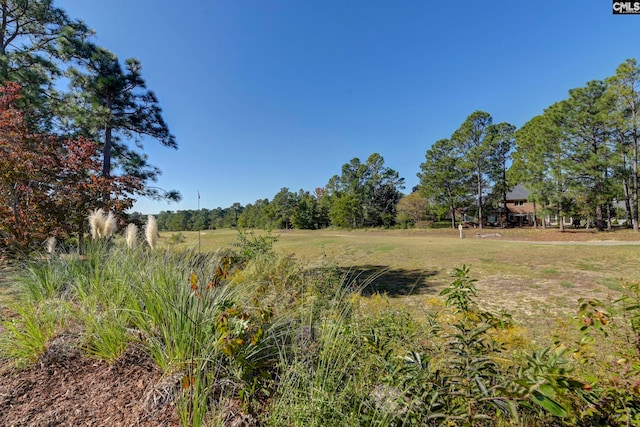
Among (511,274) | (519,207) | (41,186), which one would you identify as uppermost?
(519,207)

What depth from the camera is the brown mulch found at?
1.52m

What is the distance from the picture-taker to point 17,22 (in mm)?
9594

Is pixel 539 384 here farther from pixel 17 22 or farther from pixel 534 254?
pixel 17 22

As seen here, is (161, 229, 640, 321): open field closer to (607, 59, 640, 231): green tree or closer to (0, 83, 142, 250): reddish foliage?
(0, 83, 142, 250): reddish foliage

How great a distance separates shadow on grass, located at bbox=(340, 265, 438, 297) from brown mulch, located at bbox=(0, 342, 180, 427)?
417 centimetres

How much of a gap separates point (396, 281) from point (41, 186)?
366 inches

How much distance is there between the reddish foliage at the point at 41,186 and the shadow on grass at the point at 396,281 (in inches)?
248

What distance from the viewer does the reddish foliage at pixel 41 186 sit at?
17.1 ft

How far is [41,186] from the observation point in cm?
598

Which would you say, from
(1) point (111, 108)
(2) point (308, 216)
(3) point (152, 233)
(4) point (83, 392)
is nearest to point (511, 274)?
(3) point (152, 233)

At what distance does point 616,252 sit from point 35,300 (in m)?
16.4

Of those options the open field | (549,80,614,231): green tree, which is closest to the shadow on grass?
the open field

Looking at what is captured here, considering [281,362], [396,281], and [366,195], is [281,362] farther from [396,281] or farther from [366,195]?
[366,195]

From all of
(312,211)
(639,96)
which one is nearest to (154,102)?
(639,96)
